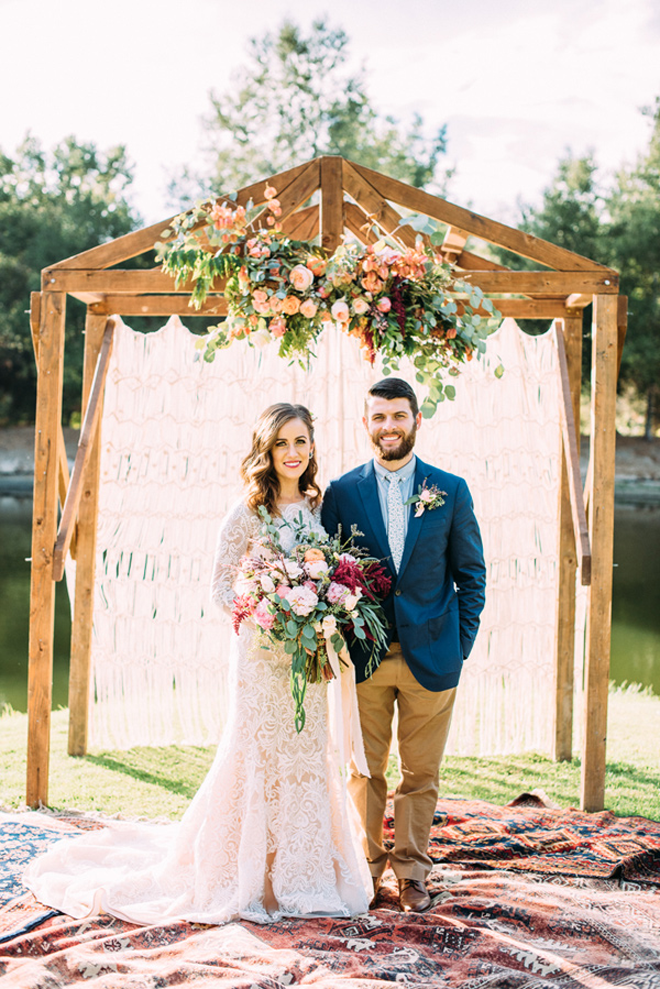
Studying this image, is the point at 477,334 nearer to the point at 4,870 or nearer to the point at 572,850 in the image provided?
the point at 572,850

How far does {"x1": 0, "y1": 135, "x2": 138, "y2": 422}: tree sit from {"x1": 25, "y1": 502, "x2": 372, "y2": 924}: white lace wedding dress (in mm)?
19452

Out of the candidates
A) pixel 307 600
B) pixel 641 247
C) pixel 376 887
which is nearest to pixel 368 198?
pixel 307 600

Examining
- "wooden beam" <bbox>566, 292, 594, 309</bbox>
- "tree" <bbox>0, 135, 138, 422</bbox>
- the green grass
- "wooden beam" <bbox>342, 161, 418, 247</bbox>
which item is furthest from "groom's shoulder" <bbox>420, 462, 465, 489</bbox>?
"tree" <bbox>0, 135, 138, 422</bbox>

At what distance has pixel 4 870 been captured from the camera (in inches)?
120

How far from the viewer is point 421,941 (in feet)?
8.32

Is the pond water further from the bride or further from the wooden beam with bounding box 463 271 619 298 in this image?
the wooden beam with bounding box 463 271 619 298

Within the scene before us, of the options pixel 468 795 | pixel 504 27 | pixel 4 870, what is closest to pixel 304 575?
pixel 4 870

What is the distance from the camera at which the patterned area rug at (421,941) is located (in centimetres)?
225

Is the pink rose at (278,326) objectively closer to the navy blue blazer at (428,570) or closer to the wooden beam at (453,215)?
the navy blue blazer at (428,570)

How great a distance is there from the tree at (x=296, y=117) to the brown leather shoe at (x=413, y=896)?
23234 millimetres

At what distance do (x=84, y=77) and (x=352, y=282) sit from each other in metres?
22.8

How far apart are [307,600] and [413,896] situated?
3.79 feet

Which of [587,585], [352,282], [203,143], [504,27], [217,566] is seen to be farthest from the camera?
[203,143]

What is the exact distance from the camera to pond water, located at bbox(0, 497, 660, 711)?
26.0 feet
